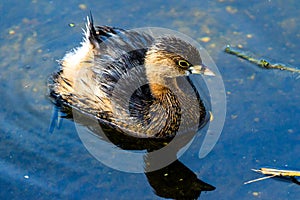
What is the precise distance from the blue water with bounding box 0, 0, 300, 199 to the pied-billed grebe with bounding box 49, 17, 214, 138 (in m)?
0.37

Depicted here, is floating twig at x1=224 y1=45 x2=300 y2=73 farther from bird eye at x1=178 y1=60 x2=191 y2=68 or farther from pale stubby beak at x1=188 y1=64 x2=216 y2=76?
bird eye at x1=178 y1=60 x2=191 y2=68

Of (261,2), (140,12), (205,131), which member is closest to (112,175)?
(205,131)

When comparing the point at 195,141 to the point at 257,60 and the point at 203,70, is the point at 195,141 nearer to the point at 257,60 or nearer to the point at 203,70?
the point at 203,70

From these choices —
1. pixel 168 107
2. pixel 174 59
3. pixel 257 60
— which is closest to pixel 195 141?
pixel 168 107

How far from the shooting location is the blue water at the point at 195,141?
577 centimetres

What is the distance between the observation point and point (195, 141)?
20.3 feet

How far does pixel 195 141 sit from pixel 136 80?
2.75 feet

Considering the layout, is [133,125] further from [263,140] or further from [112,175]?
[263,140]

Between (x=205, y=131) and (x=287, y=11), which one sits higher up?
(x=287, y=11)

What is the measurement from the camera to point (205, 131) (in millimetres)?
6266

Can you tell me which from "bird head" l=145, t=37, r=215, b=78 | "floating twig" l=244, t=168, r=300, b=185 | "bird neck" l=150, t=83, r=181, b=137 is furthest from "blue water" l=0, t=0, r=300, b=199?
"bird head" l=145, t=37, r=215, b=78

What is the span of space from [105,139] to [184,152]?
825 millimetres

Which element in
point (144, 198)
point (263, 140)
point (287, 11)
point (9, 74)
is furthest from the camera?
point (287, 11)

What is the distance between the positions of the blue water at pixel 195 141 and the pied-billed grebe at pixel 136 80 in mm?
374
